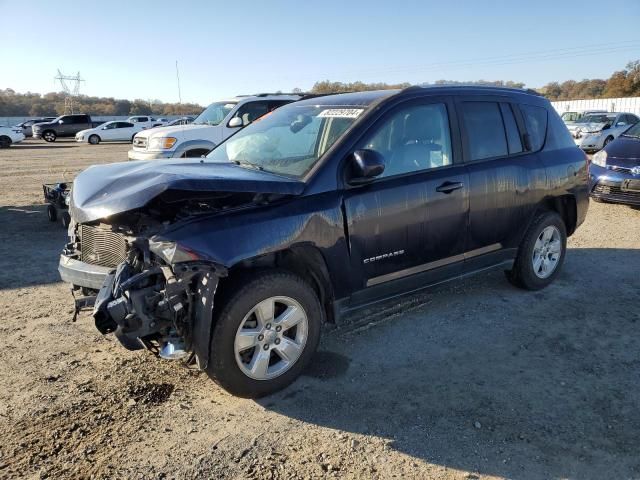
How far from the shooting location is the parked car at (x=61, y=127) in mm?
36719

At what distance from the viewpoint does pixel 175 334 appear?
Answer: 3.02 meters

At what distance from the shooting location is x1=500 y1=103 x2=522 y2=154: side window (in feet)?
15.3

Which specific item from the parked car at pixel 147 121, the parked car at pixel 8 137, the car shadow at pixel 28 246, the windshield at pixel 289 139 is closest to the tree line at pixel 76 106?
the parked car at pixel 147 121

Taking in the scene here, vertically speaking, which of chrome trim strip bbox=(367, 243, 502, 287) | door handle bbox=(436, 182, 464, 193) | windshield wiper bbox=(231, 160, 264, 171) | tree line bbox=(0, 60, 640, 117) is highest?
tree line bbox=(0, 60, 640, 117)

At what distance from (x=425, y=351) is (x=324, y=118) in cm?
201

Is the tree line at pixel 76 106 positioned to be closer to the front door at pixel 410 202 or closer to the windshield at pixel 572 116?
the windshield at pixel 572 116

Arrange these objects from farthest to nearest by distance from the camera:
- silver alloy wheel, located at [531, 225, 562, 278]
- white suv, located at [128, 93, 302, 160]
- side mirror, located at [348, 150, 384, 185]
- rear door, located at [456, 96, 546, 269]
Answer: white suv, located at [128, 93, 302, 160] < silver alloy wheel, located at [531, 225, 562, 278] < rear door, located at [456, 96, 546, 269] < side mirror, located at [348, 150, 384, 185]

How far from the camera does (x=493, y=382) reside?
11.2 feet

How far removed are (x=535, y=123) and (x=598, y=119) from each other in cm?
1853

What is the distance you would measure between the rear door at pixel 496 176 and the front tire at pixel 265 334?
1.76 meters

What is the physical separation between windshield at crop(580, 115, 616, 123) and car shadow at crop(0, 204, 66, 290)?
798 inches

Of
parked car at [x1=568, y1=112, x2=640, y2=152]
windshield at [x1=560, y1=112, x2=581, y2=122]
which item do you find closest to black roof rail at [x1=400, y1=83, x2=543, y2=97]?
parked car at [x1=568, y1=112, x2=640, y2=152]

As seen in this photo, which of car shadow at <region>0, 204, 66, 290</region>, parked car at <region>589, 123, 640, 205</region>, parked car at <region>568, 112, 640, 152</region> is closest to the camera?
car shadow at <region>0, 204, 66, 290</region>

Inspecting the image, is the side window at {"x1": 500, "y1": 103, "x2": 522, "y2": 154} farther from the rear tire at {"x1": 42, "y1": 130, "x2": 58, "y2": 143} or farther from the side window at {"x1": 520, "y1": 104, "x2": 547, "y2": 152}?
the rear tire at {"x1": 42, "y1": 130, "x2": 58, "y2": 143}
